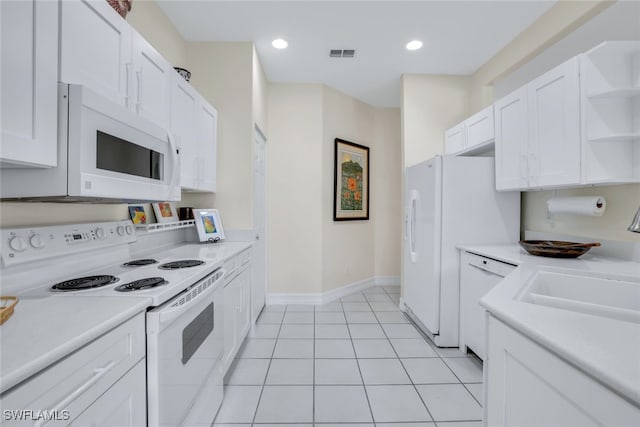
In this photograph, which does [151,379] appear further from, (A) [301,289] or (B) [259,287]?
(A) [301,289]

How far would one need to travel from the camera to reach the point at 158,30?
2.37 metres

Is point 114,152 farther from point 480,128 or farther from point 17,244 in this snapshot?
point 480,128

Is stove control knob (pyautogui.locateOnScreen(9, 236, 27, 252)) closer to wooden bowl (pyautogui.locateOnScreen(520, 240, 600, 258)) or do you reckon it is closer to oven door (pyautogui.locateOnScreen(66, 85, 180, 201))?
oven door (pyautogui.locateOnScreen(66, 85, 180, 201))

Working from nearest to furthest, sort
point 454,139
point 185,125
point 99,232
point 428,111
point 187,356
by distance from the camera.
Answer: point 187,356
point 99,232
point 185,125
point 454,139
point 428,111

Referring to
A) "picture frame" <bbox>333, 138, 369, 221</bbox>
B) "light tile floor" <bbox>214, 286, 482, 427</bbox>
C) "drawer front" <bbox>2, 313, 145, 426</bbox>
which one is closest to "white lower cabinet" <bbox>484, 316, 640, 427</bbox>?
"light tile floor" <bbox>214, 286, 482, 427</bbox>

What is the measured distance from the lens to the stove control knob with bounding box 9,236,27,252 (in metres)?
1.12

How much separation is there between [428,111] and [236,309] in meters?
3.07

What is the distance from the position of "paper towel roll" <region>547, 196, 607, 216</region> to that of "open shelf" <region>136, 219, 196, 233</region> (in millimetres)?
2971

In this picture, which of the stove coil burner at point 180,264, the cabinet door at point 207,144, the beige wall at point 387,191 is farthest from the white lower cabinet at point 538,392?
the beige wall at point 387,191

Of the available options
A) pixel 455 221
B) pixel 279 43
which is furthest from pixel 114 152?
pixel 455 221

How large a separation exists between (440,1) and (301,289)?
3281 millimetres

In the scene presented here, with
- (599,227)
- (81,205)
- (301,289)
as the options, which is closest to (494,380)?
(599,227)

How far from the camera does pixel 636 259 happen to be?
5.85 ft

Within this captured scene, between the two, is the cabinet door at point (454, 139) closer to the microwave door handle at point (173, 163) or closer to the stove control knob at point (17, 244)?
the microwave door handle at point (173, 163)
